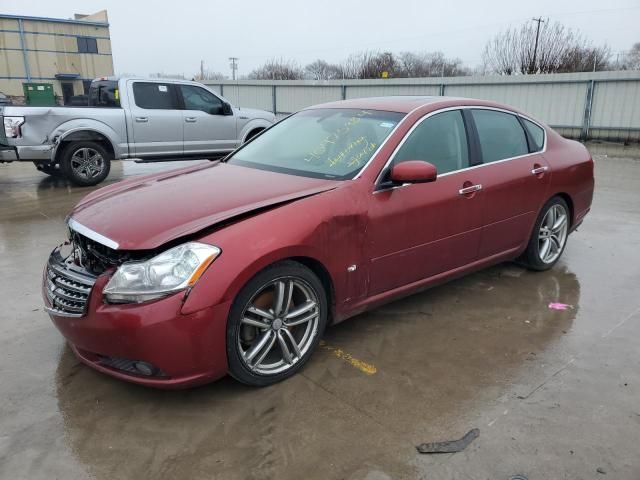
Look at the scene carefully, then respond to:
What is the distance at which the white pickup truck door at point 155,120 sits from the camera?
9461mm

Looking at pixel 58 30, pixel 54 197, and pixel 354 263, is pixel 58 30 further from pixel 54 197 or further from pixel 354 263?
pixel 354 263

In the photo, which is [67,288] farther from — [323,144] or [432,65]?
Result: [432,65]

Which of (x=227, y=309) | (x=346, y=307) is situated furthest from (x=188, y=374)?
(x=346, y=307)

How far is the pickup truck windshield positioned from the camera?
9.49 metres

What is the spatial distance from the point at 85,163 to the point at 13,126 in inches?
47.0

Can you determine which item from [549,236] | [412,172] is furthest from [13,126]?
[549,236]

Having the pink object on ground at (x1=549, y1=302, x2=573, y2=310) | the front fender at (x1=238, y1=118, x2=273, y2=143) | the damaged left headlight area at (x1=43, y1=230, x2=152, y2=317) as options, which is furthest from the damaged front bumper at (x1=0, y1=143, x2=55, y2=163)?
the pink object on ground at (x1=549, y1=302, x2=573, y2=310)

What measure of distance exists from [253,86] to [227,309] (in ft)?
77.6

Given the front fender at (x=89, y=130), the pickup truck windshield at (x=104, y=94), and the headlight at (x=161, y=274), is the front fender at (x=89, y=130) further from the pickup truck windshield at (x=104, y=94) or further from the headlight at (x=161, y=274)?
the headlight at (x=161, y=274)

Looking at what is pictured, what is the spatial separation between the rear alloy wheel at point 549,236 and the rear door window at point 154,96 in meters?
7.25

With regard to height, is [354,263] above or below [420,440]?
above

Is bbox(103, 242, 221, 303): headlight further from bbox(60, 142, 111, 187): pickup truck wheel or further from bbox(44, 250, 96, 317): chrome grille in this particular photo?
bbox(60, 142, 111, 187): pickup truck wheel

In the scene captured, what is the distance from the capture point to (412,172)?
3.42 m

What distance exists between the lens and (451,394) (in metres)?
3.07
